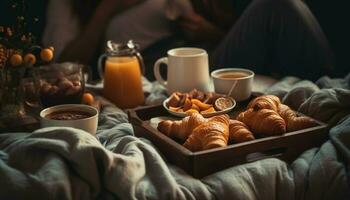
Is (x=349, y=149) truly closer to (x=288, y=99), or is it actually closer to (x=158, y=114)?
(x=288, y=99)

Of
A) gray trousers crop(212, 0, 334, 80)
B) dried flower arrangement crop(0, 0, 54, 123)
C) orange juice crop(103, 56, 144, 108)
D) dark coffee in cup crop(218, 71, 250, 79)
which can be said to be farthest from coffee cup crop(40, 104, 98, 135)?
gray trousers crop(212, 0, 334, 80)

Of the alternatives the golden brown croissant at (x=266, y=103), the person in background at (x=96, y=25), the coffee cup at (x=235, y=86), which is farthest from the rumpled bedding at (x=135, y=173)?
the person in background at (x=96, y=25)

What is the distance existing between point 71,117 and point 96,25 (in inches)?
34.1

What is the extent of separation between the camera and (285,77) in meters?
1.82

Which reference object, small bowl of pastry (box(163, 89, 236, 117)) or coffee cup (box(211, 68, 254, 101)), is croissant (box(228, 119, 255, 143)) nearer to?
small bowl of pastry (box(163, 89, 236, 117))

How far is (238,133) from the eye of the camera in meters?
1.18

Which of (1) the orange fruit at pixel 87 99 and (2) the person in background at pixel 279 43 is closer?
(1) the orange fruit at pixel 87 99

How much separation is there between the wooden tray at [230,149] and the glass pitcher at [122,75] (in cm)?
26

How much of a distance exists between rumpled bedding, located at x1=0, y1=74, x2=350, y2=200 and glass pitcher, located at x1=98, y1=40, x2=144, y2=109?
0.30 m

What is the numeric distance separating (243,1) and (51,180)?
140 centimetres

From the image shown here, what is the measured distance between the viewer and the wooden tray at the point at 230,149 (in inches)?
44.1

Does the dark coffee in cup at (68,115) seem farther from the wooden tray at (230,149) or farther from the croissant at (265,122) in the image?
the croissant at (265,122)

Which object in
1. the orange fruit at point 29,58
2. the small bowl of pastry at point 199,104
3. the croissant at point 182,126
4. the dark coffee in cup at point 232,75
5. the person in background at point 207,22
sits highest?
the orange fruit at point 29,58

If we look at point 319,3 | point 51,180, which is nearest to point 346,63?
→ point 319,3
